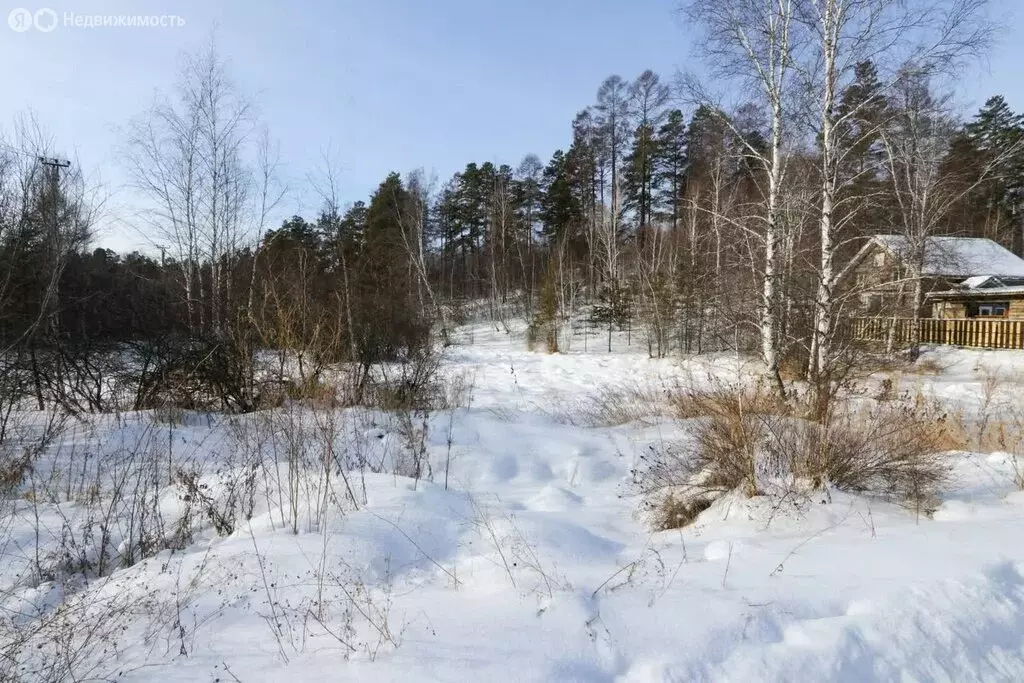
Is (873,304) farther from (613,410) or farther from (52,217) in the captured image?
(52,217)

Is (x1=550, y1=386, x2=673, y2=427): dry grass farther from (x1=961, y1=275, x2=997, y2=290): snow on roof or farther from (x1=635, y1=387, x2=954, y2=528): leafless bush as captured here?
(x1=961, y1=275, x2=997, y2=290): snow on roof

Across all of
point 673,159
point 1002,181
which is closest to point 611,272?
point 673,159

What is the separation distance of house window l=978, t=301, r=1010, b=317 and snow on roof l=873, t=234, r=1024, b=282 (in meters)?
1.50

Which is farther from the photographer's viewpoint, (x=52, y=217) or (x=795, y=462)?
(x=52, y=217)

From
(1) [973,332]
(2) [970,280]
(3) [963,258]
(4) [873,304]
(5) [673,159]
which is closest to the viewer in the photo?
(4) [873,304]

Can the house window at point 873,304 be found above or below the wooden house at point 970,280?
below

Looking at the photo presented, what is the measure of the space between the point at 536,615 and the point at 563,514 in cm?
178

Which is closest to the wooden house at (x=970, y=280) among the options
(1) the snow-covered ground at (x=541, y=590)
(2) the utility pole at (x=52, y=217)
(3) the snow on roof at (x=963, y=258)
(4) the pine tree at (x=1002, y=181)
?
(3) the snow on roof at (x=963, y=258)

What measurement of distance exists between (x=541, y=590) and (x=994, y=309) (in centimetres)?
2997

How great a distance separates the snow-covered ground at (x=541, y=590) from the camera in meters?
2.12

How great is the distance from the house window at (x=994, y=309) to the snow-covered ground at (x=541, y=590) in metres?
24.8

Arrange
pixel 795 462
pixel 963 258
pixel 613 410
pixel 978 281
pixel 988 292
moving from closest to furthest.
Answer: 1. pixel 795 462
2. pixel 613 410
3. pixel 963 258
4. pixel 988 292
5. pixel 978 281

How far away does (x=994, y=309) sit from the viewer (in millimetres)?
23406

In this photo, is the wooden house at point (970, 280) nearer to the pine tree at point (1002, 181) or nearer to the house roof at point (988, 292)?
the house roof at point (988, 292)
